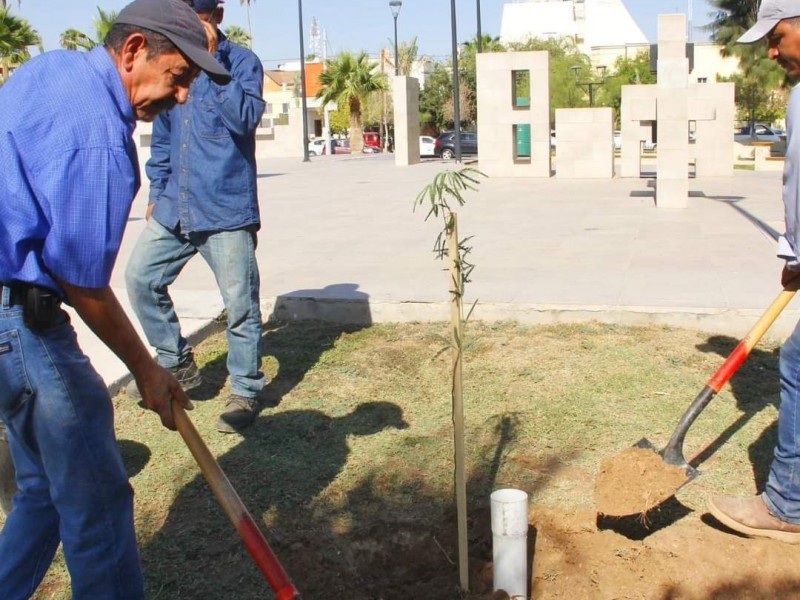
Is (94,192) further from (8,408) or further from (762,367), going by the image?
(762,367)

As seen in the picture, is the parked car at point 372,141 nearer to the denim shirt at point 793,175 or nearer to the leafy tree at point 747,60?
the leafy tree at point 747,60

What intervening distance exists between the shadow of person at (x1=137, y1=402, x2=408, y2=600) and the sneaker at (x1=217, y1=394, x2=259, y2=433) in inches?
2.1

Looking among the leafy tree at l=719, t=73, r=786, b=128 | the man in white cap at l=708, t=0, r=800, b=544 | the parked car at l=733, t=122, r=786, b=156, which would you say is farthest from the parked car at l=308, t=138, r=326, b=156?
the man in white cap at l=708, t=0, r=800, b=544

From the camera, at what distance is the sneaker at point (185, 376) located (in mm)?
4832

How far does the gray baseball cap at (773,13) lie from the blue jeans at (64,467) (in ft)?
7.98

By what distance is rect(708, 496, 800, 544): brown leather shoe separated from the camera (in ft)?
10.5

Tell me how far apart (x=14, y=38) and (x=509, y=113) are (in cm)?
1420

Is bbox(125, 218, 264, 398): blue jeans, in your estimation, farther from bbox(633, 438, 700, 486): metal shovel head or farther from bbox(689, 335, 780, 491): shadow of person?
bbox(689, 335, 780, 491): shadow of person

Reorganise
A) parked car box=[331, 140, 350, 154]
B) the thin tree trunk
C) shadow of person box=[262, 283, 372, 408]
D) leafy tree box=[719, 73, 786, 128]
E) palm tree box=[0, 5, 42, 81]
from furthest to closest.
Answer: parked car box=[331, 140, 350, 154]
leafy tree box=[719, 73, 786, 128]
the thin tree trunk
palm tree box=[0, 5, 42, 81]
shadow of person box=[262, 283, 372, 408]

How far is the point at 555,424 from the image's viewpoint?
4.27 m

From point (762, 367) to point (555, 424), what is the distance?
57.6 inches

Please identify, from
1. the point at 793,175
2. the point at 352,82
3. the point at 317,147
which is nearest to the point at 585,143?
the point at 793,175

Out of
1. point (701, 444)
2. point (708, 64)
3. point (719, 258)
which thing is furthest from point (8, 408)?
point (708, 64)

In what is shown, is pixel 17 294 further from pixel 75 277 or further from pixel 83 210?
pixel 83 210
